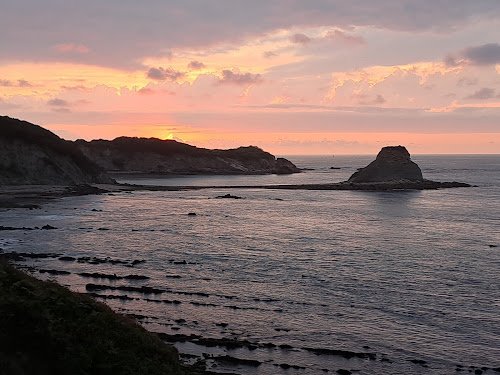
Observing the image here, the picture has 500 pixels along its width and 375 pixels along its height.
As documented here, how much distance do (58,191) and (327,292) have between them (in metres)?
86.8

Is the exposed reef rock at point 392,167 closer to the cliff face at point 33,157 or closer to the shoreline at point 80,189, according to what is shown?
the shoreline at point 80,189

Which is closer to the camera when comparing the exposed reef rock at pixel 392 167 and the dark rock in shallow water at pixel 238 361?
the dark rock in shallow water at pixel 238 361

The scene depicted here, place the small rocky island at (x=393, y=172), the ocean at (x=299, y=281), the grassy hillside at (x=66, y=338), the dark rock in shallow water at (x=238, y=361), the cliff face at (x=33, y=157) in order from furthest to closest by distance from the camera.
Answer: the small rocky island at (x=393, y=172), the cliff face at (x=33, y=157), the ocean at (x=299, y=281), the dark rock in shallow water at (x=238, y=361), the grassy hillside at (x=66, y=338)

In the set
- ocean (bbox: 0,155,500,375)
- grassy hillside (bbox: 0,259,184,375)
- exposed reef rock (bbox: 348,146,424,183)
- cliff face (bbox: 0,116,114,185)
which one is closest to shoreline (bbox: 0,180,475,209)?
exposed reef rock (bbox: 348,146,424,183)

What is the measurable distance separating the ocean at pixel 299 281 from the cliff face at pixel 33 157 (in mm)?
35190

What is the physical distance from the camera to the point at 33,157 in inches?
4402

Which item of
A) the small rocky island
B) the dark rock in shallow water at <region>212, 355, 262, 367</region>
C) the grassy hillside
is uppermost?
the small rocky island

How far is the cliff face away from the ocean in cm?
3519

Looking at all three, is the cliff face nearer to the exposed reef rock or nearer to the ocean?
the ocean

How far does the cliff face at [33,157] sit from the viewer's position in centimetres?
10706

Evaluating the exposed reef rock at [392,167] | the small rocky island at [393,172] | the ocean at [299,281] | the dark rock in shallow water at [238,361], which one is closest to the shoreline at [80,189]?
the small rocky island at [393,172]

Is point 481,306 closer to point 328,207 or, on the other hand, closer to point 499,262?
point 499,262

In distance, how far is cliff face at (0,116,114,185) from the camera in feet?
351

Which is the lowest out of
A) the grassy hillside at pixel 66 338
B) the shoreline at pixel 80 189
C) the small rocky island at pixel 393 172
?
the grassy hillside at pixel 66 338
